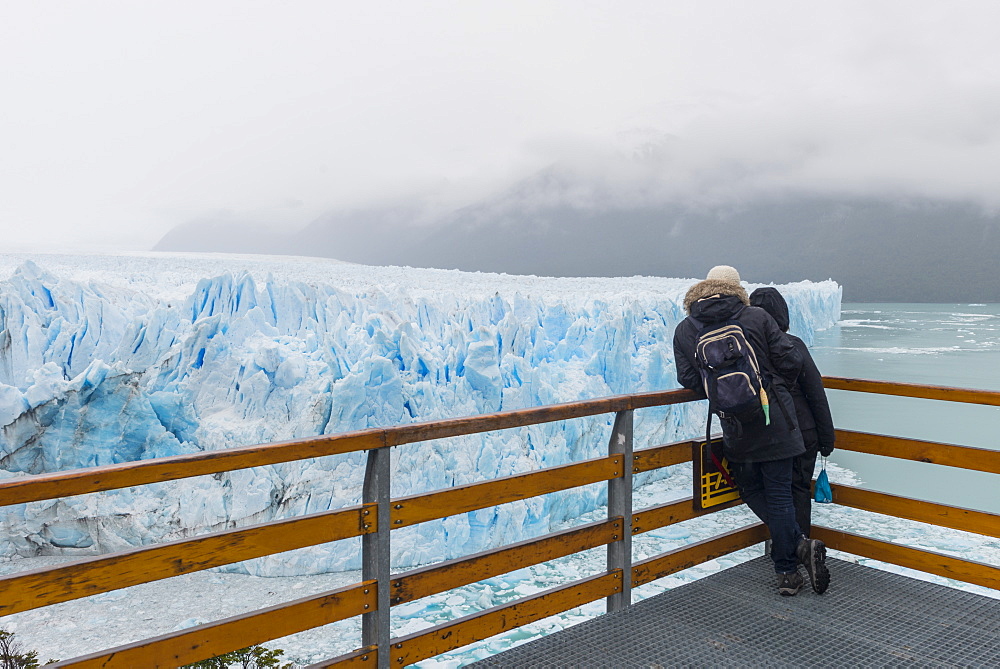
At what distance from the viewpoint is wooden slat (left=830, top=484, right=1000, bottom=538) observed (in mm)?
2338

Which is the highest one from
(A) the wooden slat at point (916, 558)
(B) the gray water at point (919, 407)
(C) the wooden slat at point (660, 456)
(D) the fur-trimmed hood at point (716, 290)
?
(D) the fur-trimmed hood at point (716, 290)

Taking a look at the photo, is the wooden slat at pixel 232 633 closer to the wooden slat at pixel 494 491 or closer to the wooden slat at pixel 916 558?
the wooden slat at pixel 494 491

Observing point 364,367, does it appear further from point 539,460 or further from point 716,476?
point 716,476

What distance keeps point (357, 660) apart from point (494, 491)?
546 millimetres

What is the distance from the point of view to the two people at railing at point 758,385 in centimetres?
234

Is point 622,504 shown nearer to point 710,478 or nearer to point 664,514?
point 664,514

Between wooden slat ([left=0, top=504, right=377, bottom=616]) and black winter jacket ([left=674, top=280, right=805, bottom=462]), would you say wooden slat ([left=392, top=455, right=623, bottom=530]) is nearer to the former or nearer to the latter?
wooden slat ([left=0, top=504, right=377, bottom=616])

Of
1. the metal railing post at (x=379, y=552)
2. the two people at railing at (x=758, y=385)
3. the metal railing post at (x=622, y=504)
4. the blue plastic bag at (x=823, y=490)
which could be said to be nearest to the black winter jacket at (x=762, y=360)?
the two people at railing at (x=758, y=385)

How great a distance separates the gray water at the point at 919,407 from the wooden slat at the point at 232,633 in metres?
3.63

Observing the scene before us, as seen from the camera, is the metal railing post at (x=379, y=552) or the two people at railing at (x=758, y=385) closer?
the metal railing post at (x=379, y=552)

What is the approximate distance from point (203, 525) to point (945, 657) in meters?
8.39

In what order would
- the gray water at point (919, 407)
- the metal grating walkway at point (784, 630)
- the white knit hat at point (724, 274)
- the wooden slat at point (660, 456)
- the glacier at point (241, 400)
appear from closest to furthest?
the metal grating walkway at point (784, 630) < the wooden slat at point (660, 456) < the white knit hat at point (724, 274) < the glacier at point (241, 400) < the gray water at point (919, 407)

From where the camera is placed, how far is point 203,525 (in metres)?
8.66

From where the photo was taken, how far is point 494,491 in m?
1.96
